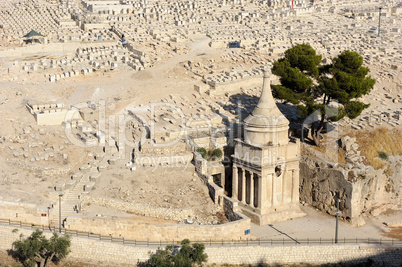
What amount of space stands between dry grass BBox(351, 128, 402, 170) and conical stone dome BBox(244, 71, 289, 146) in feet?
19.7

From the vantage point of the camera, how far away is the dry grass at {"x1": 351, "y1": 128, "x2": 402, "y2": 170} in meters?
48.3

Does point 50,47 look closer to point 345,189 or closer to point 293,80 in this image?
point 293,80

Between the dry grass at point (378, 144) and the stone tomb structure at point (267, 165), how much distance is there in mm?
4773

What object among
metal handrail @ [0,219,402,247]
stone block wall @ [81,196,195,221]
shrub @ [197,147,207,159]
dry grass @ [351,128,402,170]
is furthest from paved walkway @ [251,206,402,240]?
shrub @ [197,147,207,159]

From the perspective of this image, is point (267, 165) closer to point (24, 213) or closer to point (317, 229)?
point (317, 229)

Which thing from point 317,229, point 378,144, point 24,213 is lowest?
point 317,229

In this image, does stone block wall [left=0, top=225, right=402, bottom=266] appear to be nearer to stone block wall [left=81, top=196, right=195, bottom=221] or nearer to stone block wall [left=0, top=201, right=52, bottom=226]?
stone block wall [left=0, top=201, right=52, bottom=226]

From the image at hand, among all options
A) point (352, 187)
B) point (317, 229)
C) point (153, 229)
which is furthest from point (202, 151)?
point (352, 187)

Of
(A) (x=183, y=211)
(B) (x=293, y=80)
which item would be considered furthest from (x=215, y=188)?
(B) (x=293, y=80)

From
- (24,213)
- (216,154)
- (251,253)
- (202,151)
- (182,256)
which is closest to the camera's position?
(182,256)

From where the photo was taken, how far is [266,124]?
4519 centimetres

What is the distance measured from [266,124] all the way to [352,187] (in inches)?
239

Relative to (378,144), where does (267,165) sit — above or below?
below

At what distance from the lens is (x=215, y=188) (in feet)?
149
